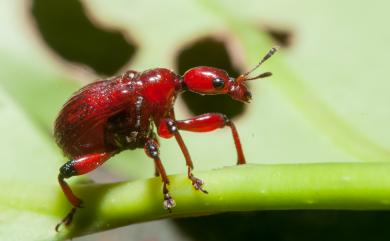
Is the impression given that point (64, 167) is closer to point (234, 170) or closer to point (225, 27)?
point (234, 170)

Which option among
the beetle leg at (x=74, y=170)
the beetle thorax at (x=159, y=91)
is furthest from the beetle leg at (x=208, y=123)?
the beetle leg at (x=74, y=170)

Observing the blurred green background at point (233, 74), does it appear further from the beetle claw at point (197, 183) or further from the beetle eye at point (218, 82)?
the beetle claw at point (197, 183)

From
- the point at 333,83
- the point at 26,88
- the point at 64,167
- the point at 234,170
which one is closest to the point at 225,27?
the point at 333,83

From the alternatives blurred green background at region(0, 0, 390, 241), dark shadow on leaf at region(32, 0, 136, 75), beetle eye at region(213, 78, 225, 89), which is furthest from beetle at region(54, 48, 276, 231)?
dark shadow on leaf at region(32, 0, 136, 75)

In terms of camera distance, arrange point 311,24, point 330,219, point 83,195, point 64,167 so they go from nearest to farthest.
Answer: point 83,195, point 64,167, point 330,219, point 311,24

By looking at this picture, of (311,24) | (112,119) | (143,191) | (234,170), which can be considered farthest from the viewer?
(311,24)

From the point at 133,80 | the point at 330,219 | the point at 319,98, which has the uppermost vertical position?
the point at 133,80

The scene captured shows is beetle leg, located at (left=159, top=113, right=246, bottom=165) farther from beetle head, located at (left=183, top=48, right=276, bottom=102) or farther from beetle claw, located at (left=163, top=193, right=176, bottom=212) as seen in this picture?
beetle claw, located at (left=163, top=193, right=176, bottom=212)
